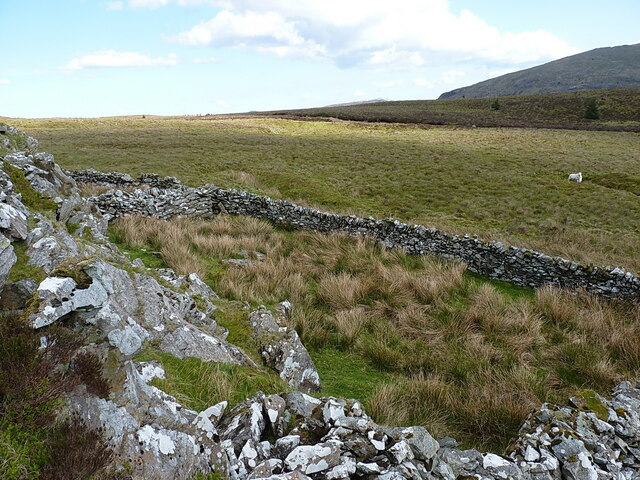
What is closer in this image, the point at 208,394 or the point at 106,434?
the point at 106,434

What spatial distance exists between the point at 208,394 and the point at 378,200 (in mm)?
18389

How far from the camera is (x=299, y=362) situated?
219 inches

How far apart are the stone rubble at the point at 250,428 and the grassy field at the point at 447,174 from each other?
9739mm

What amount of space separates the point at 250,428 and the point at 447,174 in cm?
2657

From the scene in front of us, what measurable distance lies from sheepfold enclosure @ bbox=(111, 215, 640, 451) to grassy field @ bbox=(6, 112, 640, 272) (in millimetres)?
4991

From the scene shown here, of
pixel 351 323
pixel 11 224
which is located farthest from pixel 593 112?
pixel 11 224

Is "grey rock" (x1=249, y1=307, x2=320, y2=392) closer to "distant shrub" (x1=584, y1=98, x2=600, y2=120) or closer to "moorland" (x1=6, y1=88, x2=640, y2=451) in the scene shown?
"moorland" (x1=6, y1=88, x2=640, y2=451)

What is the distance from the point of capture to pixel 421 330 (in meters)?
7.34

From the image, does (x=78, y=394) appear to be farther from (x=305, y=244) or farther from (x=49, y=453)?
(x=305, y=244)

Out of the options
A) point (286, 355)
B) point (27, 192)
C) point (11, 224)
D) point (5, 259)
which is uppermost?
point (27, 192)

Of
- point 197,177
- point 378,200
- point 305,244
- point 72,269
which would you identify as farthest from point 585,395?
point 197,177

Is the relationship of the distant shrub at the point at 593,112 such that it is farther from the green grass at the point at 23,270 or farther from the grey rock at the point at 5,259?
the grey rock at the point at 5,259

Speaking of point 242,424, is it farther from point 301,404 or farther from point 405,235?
point 405,235

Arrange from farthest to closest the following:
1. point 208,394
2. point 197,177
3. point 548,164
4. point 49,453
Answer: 1. point 548,164
2. point 197,177
3. point 208,394
4. point 49,453
